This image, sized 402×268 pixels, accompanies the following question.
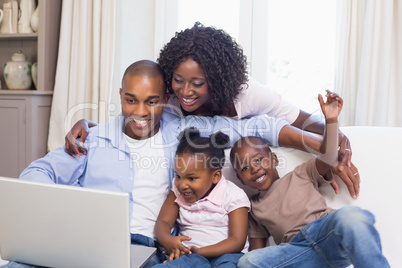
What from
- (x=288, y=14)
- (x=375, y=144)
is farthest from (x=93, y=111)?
(x=375, y=144)

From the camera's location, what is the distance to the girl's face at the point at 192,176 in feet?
4.67

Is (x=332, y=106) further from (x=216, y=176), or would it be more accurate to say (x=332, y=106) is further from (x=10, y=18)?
(x=10, y=18)

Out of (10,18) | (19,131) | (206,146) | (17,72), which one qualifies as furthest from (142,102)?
(10,18)

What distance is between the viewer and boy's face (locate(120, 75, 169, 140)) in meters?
1.50

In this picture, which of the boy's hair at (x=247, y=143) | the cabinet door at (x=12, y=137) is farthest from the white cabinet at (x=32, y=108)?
the boy's hair at (x=247, y=143)

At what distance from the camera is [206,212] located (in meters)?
1.43

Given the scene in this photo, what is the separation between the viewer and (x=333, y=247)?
1166mm

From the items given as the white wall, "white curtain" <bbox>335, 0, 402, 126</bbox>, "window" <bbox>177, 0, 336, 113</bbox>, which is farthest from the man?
the white wall

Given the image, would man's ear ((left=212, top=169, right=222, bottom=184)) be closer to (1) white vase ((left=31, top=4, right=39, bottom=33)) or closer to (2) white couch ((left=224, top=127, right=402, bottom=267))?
(2) white couch ((left=224, top=127, right=402, bottom=267))

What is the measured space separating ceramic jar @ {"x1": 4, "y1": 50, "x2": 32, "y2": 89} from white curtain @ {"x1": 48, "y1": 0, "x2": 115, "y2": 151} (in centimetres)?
24

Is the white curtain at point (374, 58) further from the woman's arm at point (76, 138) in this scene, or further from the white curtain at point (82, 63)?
the woman's arm at point (76, 138)

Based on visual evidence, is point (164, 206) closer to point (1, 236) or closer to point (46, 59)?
point (1, 236)

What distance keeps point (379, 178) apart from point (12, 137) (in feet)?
8.05

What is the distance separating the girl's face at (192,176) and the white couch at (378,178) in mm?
177
